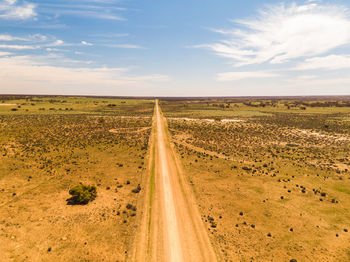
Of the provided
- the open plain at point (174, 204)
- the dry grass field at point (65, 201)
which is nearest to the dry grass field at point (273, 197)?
the open plain at point (174, 204)

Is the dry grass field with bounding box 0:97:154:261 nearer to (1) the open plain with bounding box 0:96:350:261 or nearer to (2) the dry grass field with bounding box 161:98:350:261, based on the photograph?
(1) the open plain with bounding box 0:96:350:261

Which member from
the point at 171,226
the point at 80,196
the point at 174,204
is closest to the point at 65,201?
the point at 80,196

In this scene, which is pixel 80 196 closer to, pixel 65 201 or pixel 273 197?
pixel 65 201

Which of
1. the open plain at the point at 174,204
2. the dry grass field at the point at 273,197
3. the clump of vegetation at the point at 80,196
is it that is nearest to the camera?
the open plain at the point at 174,204

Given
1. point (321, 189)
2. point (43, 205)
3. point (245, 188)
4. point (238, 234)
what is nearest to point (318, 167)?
point (321, 189)

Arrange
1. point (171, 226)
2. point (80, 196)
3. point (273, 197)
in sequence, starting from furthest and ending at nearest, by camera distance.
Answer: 1. point (273, 197)
2. point (80, 196)
3. point (171, 226)

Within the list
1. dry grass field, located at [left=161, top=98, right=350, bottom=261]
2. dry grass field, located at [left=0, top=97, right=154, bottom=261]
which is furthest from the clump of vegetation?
dry grass field, located at [left=161, top=98, right=350, bottom=261]

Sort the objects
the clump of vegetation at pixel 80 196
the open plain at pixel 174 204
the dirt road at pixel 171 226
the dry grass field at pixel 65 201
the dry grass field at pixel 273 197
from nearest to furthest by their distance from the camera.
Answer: the dirt road at pixel 171 226
the dry grass field at pixel 65 201
the open plain at pixel 174 204
the dry grass field at pixel 273 197
the clump of vegetation at pixel 80 196

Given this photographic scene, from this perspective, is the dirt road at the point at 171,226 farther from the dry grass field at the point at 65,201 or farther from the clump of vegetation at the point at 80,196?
the clump of vegetation at the point at 80,196
